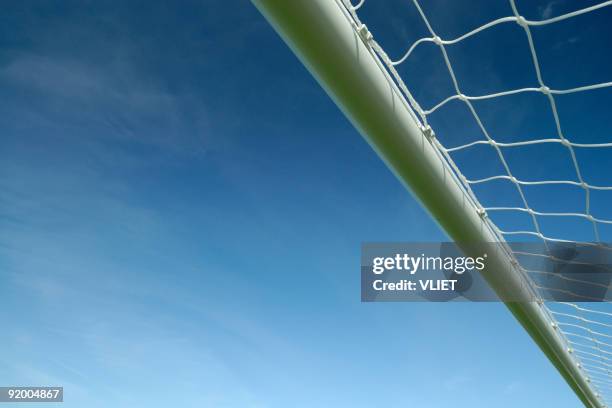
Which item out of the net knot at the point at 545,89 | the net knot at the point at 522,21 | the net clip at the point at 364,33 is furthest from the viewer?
the net knot at the point at 545,89

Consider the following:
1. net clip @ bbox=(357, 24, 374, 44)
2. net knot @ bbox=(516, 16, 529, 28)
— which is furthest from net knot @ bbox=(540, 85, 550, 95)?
net clip @ bbox=(357, 24, 374, 44)

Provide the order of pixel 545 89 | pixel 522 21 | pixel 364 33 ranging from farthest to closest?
pixel 545 89 < pixel 522 21 < pixel 364 33

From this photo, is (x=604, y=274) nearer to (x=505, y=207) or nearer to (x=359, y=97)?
(x=505, y=207)

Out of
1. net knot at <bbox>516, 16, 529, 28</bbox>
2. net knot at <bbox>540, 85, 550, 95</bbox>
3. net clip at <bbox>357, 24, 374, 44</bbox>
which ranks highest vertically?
net knot at <bbox>516, 16, 529, 28</bbox>

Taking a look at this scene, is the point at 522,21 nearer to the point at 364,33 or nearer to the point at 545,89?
the point at 545,89

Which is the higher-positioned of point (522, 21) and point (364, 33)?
point (522, 21)

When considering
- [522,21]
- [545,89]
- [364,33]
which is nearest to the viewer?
[364,33]

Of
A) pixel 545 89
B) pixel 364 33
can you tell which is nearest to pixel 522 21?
pixel 545 89

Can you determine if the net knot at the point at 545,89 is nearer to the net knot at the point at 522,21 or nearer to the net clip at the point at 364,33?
the net knot at the point at 522,21

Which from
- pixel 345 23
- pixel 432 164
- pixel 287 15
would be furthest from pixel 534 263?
pixel 287 15

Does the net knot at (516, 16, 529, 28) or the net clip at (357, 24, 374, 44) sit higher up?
the net knot at (516, 16, 529, 28)

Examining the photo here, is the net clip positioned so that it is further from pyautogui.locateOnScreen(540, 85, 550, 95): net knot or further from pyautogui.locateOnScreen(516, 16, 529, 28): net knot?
pyautogui.locateOnScreen(540, 85, 550, 95): net knot

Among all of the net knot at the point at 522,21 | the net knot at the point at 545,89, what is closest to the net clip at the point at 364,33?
the net knot at the point at 522,21

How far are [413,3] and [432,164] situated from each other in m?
0.46
